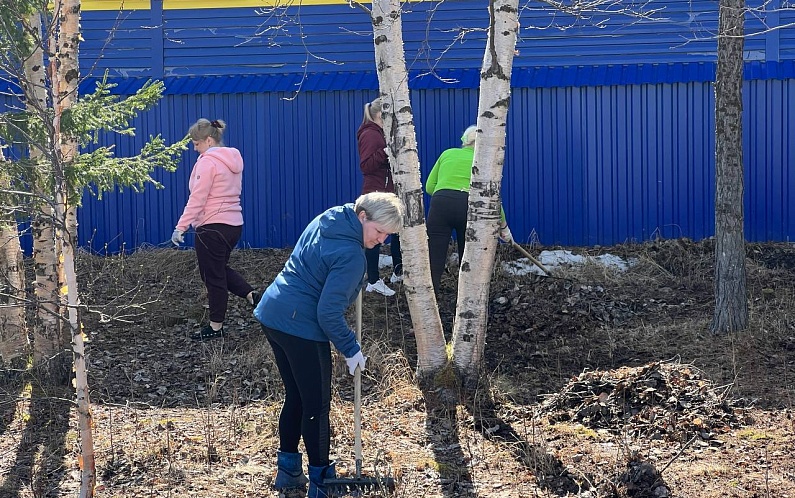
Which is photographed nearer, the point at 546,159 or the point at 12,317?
the point at 12,317

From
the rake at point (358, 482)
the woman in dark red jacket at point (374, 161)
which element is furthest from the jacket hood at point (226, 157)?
the rake at point (358, 482)

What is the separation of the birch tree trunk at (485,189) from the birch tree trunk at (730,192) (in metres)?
2.08

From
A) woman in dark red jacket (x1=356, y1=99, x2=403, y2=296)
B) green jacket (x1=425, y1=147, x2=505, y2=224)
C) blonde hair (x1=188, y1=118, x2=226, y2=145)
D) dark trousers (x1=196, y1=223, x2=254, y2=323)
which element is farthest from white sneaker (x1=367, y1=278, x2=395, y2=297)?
blonde hair (x1=188, y1=118, x2=226, y2=145)

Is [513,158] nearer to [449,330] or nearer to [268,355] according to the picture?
[449,330]

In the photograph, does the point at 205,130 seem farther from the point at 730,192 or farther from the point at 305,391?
the point at 730,192

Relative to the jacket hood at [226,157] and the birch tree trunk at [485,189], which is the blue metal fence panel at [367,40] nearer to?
the jacket hood at [226,157]

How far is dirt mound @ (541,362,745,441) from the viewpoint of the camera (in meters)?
5.36

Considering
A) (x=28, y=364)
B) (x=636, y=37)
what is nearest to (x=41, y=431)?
(x=28, y=364)

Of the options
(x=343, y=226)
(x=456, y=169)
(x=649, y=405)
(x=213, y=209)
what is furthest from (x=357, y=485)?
(x=456, y=169)

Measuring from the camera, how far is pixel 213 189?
744 centimetres

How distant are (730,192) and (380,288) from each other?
2947mm

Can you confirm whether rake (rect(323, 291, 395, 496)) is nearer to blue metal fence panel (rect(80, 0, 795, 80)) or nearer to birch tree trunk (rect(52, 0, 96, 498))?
birch tree trunk (rect(52, 0, 96, 498))

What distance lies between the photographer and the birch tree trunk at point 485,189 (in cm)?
584

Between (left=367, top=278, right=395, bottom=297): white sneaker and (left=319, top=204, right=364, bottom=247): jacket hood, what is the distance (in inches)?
153
